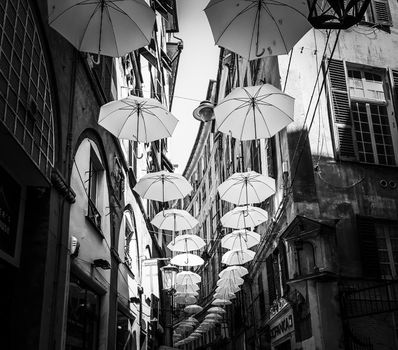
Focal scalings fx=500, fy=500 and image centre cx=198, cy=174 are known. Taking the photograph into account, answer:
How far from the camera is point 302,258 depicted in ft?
48.7

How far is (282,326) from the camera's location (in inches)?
695

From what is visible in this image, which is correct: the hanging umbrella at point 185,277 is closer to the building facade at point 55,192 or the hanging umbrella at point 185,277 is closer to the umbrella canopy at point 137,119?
the building facade at point 55,192

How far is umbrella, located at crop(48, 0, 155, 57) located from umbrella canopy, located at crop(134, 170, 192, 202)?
6.16 m

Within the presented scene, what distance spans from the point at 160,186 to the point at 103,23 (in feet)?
22.1

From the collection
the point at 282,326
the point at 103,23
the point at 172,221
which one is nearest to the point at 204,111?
the point at 172,221

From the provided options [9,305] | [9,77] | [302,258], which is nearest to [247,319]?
[302,258]

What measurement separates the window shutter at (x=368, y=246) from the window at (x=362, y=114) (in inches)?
89.5

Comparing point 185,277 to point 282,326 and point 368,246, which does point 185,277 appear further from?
point 368,246

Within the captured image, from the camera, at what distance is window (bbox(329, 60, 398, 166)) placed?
55.2 ft

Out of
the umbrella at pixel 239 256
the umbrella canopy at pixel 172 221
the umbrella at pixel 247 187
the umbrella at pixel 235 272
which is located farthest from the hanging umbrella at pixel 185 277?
the umbrella at pixel 247 187

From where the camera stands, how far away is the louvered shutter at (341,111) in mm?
16594

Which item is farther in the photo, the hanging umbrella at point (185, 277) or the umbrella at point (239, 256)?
the hanging umbrella at point (185, 277)

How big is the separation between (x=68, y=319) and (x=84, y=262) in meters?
1.37

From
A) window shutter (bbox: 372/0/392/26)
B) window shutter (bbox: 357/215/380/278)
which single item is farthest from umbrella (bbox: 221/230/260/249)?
window shutter (bbox: 372/0/392/26)
